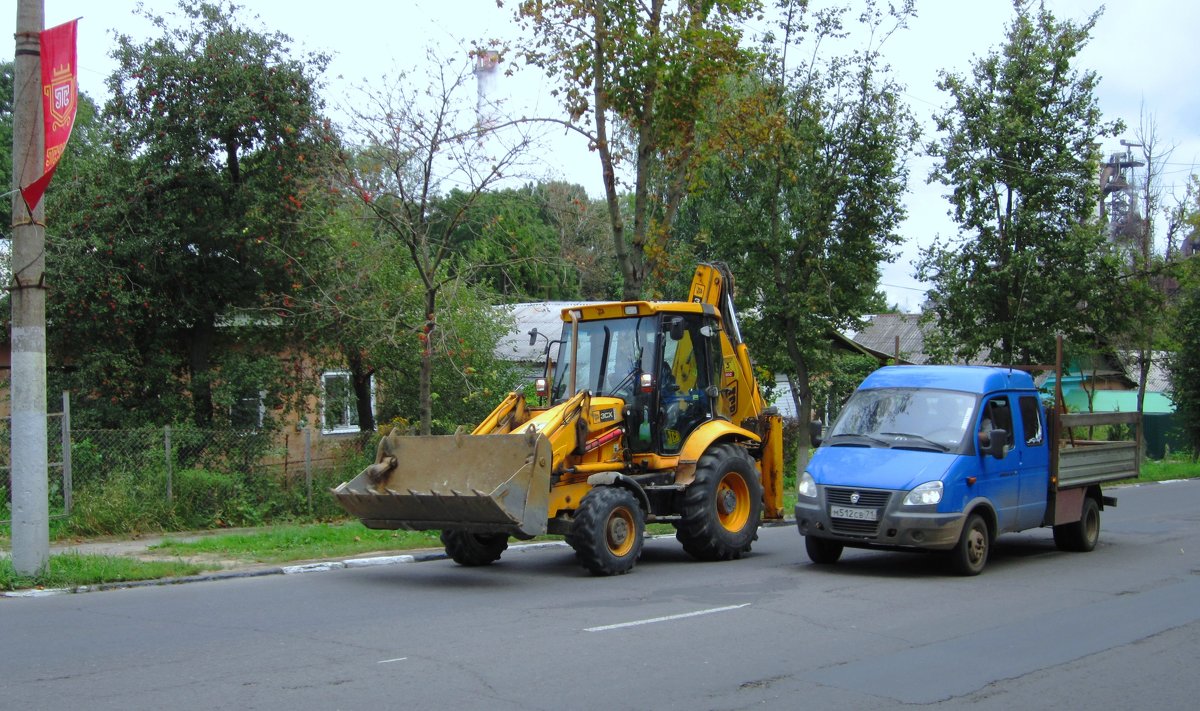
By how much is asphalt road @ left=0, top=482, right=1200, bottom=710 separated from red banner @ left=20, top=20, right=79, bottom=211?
4126 millimetres

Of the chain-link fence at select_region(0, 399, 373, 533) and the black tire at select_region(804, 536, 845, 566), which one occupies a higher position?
the chain-link fence at select_region(0, 399, 373, 533)

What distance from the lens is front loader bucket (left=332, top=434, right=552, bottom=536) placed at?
11.1 metres

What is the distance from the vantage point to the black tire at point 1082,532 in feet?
47.7

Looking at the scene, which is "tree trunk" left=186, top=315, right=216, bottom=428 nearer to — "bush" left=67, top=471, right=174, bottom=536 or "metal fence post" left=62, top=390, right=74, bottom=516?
"bush" left=67, top=471, right=174, bottom=536

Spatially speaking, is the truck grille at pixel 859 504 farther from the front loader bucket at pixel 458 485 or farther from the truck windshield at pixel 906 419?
the front loader bucket at pixel 458 485

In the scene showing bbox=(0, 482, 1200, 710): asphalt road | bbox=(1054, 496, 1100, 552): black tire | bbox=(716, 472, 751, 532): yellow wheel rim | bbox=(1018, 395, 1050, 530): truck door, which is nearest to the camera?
bbox=(0, 482, 1200, 710): asphalt road

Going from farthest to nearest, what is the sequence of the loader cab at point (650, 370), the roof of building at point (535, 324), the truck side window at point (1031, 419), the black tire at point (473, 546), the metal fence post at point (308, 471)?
the roof of building at point (535, 324), the metal fence post at point (308, 471), the truck side window at point (1031, 419), the loader cab at point (650, 370), the black tire at point (473, 546)

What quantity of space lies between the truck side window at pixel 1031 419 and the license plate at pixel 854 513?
2677 mm

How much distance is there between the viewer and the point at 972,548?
12312 millimetres

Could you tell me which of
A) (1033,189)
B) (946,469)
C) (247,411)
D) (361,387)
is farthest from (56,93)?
(1033,189)

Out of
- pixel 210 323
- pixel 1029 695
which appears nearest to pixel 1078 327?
pixel 210 323

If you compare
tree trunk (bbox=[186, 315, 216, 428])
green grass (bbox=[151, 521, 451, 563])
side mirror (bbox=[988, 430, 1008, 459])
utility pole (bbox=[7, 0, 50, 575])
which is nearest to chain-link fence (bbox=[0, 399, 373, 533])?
green grass (bbox=[151, 521, 451, 563])

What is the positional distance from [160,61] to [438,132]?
5.37 metres

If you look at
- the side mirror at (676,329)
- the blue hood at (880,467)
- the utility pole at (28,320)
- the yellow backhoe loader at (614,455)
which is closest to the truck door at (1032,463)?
the blue hood at (880,467)
